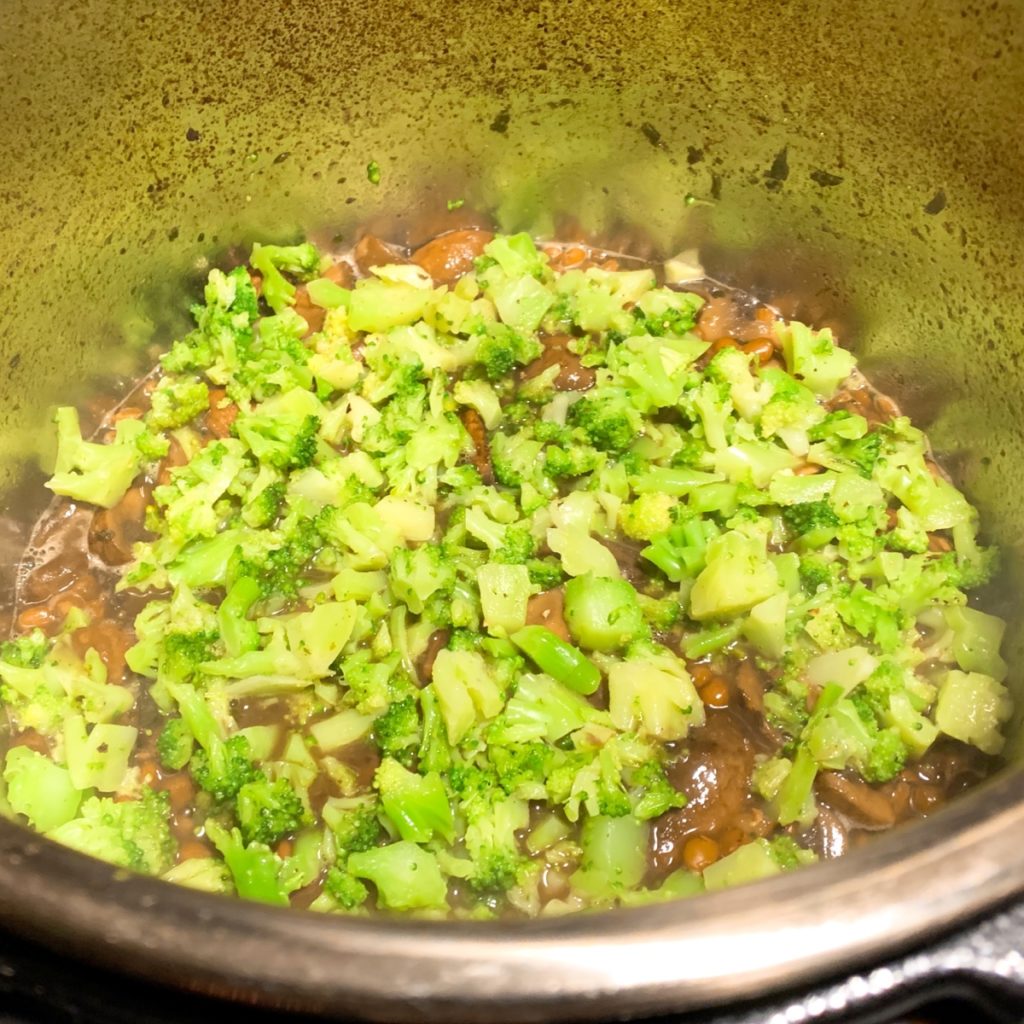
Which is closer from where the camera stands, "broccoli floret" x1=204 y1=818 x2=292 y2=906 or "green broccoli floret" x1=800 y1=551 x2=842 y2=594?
"broccoli floret" x1=204 y1=818 x2=292 y2=906

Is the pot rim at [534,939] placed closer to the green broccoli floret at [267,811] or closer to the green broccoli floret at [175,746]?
the green broccoli floret at [267,811]

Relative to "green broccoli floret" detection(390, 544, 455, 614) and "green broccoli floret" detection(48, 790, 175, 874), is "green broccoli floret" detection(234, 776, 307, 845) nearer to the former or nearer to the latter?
"green broccoli floret" detection(48, 790, 175, 874)

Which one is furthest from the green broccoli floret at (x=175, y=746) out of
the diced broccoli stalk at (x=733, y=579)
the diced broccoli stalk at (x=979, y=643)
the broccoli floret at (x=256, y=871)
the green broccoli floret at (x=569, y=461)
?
the diced broccoli stalk at (x=979, y=643)

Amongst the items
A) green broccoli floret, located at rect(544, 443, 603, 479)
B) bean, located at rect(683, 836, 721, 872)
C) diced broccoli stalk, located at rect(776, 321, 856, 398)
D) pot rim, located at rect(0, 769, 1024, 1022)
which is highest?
diced broccoli stalk, located at rect(776, 321, 856, 398)

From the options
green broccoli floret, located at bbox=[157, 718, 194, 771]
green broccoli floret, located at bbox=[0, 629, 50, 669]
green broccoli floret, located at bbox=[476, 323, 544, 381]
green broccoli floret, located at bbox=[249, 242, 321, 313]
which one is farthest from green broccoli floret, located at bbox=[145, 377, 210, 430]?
green broccoli floret, located at bbox=[157, 718, 194, 771]

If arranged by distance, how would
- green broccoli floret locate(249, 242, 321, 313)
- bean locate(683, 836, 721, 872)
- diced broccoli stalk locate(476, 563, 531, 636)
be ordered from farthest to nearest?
green broccoli floret locate(249, 242, 321, 313) → diced broccoli stalk locate(476, 563, 531, 636) → bean locate(683, 836, 721, 872)

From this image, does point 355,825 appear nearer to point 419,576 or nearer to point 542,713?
point 542,713

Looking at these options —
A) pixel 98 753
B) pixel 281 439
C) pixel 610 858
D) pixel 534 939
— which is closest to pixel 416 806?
pixel 610 858

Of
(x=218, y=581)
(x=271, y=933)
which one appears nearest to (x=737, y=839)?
(x=271, y=933)
